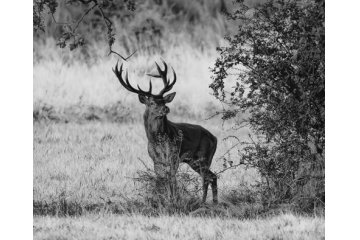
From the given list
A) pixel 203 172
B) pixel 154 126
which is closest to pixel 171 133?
pixel 154 126

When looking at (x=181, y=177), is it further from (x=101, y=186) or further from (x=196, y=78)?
(x=196, y=78)

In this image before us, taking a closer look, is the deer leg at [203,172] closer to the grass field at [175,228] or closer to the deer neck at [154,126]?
the deer neck at [154,126]

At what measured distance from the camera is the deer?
31.2ft

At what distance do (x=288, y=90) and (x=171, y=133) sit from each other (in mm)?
1414

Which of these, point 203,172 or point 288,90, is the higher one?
point 288,90

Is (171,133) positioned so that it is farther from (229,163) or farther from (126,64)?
(126,64)

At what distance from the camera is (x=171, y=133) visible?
980 centimetres

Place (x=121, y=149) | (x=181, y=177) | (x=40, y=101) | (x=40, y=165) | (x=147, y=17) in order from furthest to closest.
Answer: (x=147, y=17) < (x=40, y=101) < (x=121, y=149) < (x=40, y=165) < (x=181, y=177)

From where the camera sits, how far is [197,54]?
67.5 ft

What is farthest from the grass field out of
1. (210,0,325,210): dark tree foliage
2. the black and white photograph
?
(210,0,325,210): dark tree foliage

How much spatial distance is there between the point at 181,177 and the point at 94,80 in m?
9.12

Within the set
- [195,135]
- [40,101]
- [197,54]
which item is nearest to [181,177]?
[195,135]

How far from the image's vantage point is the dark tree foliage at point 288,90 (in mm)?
9195

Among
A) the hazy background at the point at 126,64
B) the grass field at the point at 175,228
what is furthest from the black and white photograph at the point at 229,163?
the hazy background at the point at 126,64
